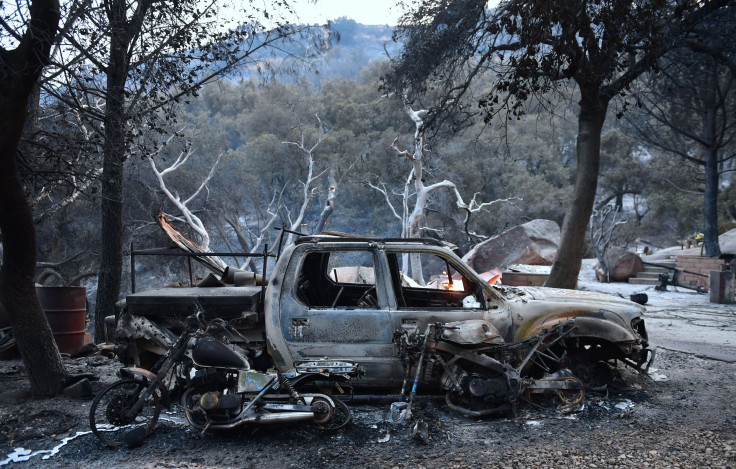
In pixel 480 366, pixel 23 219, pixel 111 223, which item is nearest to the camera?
pixel 480 366

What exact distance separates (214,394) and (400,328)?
→ 72.2 inches

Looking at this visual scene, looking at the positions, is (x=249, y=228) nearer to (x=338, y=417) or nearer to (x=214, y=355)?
(x=214, y=355)

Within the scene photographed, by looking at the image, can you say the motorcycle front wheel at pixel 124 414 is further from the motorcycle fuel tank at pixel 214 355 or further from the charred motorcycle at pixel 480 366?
the charred motorcycle at pixel 480 366

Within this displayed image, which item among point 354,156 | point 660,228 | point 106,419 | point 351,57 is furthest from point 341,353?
point 351,57

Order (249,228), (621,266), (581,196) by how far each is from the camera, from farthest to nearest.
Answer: (249,228), (621,266), (581,196)

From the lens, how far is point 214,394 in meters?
4.90

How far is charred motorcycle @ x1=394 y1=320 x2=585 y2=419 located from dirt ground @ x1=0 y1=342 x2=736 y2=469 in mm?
182

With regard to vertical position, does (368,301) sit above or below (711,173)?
below

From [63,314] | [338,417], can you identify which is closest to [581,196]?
[338,417]

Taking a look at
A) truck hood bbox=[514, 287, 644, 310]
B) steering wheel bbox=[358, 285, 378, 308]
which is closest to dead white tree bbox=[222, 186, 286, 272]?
steering wheel bbox=[358, 285, 378, 308]

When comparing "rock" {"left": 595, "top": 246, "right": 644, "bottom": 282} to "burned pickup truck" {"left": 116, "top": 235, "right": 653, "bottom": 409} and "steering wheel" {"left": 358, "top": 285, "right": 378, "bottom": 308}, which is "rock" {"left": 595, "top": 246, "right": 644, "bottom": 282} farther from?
"steering wheel" {"left": 358, "top": 285, "right": 378, "bottom": 308}

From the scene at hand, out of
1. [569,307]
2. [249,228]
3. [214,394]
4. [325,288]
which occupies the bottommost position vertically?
[214,394]

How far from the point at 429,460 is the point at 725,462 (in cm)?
233

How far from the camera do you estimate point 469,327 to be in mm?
5258
